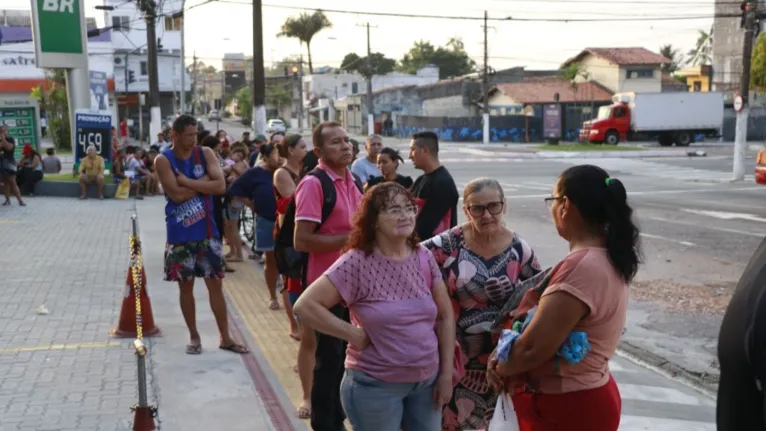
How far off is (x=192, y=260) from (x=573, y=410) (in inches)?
163

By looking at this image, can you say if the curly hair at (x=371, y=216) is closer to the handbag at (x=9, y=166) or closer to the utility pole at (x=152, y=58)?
the handbag at (x=9, y=166)

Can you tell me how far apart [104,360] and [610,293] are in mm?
4900

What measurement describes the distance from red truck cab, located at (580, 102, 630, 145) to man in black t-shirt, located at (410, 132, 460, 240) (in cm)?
4365

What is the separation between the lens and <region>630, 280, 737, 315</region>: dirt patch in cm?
934

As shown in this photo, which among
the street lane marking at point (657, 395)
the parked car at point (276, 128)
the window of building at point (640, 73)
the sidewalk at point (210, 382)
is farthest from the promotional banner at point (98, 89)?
the window of building at point (640, 73)

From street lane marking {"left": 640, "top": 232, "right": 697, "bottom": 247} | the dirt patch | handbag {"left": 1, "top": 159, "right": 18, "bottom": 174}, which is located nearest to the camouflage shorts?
the dirt patch

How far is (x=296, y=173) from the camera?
7.25 m

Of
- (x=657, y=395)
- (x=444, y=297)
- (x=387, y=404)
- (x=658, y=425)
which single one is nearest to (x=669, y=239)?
(x=657, y=395)

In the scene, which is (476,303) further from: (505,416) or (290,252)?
(290,252)

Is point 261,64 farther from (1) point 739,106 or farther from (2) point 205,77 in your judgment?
(2) point 205,77

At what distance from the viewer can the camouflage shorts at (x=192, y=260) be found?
22.1ft

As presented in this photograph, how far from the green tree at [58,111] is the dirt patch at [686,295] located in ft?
123

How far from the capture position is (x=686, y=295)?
32.8 ft

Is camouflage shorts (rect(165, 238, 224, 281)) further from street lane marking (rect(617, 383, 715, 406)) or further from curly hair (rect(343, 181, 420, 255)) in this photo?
street lane marking (rect(617, 383, 715, 406))
